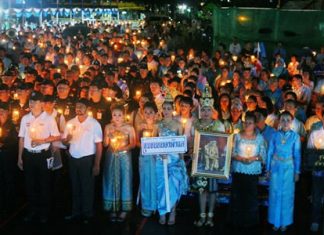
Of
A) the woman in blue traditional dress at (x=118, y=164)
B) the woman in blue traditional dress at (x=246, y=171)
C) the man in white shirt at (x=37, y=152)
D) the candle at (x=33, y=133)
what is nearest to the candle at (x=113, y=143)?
the woman in blue traditional dress at (x=118, y=164)

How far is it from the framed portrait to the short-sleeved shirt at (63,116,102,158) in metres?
1.55

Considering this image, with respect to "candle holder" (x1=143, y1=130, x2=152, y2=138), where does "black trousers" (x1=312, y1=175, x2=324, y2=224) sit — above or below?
below

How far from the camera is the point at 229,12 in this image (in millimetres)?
23328

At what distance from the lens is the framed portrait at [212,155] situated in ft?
25.1

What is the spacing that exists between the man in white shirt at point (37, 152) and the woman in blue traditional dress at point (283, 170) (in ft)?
10.8

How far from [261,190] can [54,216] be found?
11.2ft

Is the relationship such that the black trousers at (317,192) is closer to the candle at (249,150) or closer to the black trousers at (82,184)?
the candle at (249,150)

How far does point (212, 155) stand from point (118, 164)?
4.92ft

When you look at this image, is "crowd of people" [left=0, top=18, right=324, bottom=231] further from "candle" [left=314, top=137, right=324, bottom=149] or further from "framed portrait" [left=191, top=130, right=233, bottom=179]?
"framed portrait" [left=191, top=130, right=233, bottom=179]

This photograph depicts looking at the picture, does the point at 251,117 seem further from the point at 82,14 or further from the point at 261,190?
the point at 82,14

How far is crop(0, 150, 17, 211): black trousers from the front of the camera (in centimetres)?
865

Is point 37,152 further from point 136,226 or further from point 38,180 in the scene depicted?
point 136,226

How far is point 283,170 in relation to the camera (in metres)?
7.81

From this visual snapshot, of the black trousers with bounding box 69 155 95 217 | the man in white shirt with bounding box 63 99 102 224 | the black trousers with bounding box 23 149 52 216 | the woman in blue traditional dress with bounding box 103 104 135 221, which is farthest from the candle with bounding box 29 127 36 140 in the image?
the woman in blue traditional dress with bounding box 103 104 135 221
